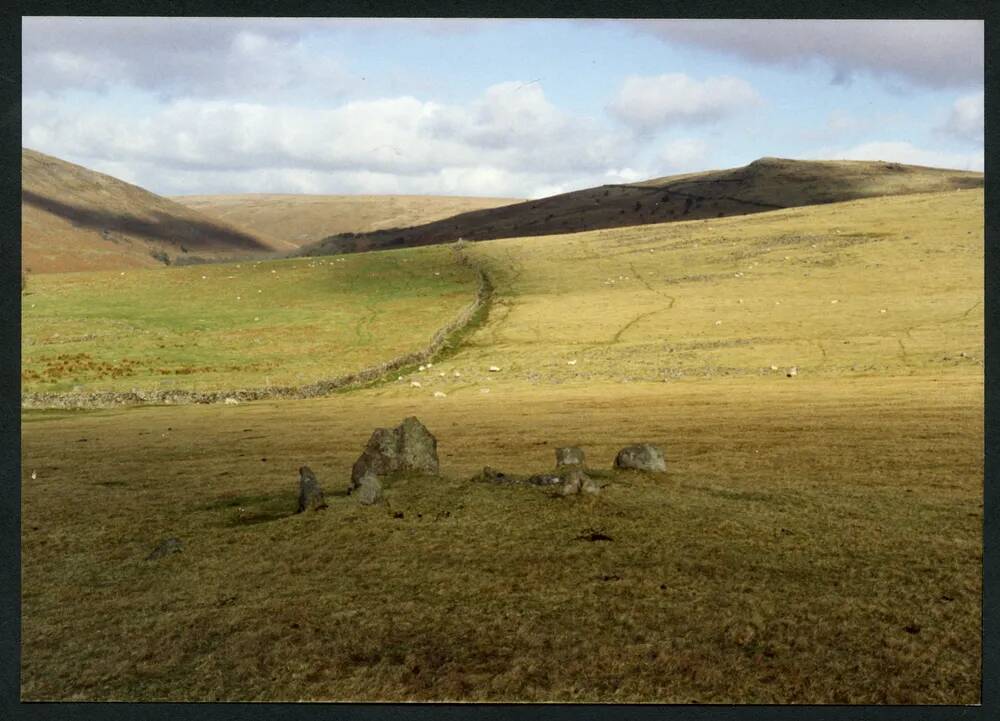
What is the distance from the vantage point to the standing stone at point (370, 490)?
13.9 metres

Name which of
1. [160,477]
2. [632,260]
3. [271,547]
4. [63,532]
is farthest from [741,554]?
[632,260]

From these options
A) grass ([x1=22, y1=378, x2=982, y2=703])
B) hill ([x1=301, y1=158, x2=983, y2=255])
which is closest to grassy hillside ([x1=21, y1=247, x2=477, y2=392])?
grass ([x1=22, y1=378, x2=982, y2=703])

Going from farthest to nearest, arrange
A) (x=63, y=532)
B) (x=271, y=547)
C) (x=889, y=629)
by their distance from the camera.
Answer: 1. (x=63, y=532)
2. (x=271, y=547)
3. (x=889, y=629)

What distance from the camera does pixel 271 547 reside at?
490 inches

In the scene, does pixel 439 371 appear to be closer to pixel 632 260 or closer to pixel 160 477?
pixel 160 477

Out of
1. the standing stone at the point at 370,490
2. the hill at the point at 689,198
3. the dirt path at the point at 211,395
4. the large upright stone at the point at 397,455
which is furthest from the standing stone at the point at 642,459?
the hill at the point at 689,198

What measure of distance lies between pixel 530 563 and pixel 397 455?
5100 mm

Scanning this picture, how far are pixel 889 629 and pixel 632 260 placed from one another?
243ft

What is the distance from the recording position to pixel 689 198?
528ft

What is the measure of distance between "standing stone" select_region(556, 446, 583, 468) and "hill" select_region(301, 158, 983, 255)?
432 ft

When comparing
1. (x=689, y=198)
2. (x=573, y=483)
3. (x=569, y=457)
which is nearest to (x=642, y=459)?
(x=569, y=457)

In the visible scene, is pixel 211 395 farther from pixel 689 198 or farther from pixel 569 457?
pixel 689 198

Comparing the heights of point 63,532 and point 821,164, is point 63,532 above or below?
below

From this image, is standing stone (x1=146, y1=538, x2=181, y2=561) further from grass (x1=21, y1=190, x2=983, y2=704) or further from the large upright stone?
the large upright stone
